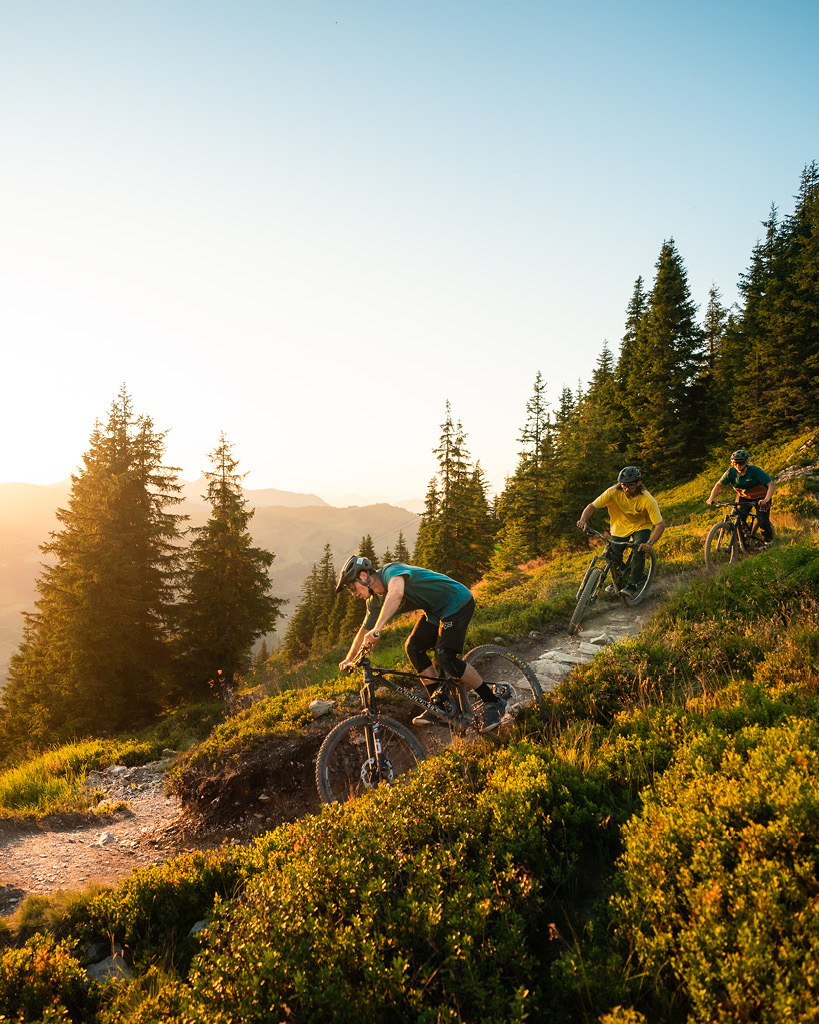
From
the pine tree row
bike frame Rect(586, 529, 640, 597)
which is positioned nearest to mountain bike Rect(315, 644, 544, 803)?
bike frame Rect(586, 529, 640, 597)

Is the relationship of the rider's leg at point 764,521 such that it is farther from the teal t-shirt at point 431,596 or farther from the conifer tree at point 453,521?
the conifer tree at point 453,521

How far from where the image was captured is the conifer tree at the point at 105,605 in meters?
19.1

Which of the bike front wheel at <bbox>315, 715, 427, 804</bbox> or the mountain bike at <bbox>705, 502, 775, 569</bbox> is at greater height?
the mountain bike at <bbox>705, 502, 775, 569</bbox>

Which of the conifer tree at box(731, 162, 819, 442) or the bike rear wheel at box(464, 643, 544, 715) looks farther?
the conifer tree at box(731, 162, 819, 442)

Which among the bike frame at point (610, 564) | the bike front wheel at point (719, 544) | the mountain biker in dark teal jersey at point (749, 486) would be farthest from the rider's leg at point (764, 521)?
the bike frame at point (610, 564)

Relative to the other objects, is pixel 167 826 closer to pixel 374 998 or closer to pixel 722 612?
pixel 374 998

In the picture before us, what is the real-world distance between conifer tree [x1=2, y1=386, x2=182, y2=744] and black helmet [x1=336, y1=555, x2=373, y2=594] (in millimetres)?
18609

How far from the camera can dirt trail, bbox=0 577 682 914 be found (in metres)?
5.65

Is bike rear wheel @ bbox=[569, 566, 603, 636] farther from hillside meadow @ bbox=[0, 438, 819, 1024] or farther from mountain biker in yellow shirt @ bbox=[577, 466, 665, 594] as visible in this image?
hillside meadow @ bbox=[0, 438, 819, 1024]

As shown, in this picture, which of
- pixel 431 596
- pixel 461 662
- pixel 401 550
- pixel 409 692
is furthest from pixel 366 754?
pixel 401 550

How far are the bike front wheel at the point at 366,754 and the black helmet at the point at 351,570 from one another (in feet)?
4.86

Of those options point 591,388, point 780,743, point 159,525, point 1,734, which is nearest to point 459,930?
point 780,743

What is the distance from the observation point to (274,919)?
119 inches

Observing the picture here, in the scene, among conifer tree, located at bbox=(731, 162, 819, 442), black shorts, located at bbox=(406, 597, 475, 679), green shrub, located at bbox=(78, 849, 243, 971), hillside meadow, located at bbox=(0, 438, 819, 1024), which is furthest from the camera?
conifer tree, located at bbox=(731, 162, 819, 442)
